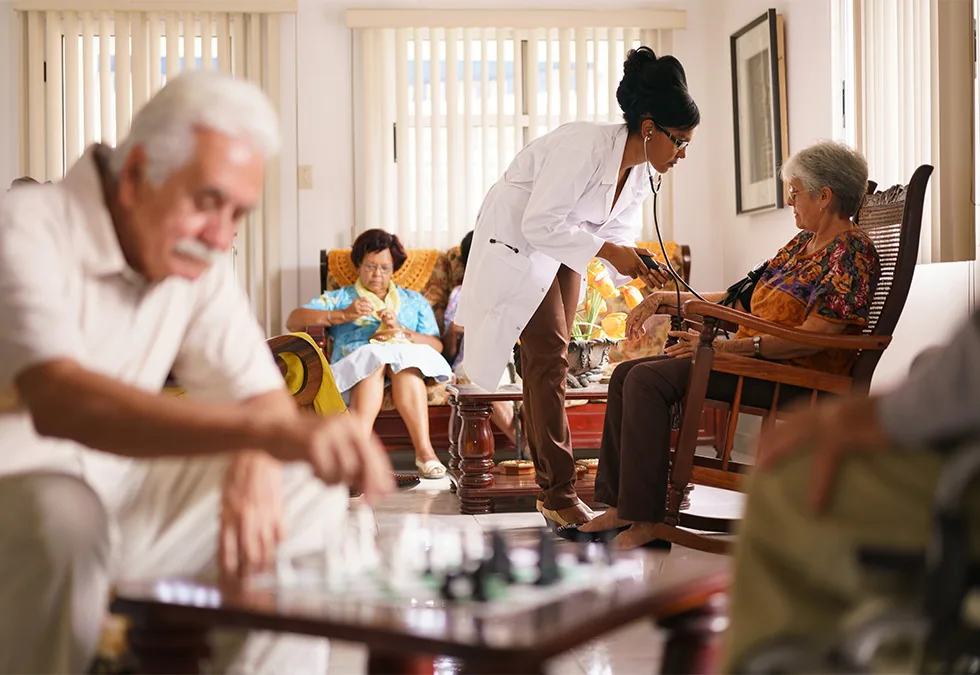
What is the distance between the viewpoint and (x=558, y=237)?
3240mm

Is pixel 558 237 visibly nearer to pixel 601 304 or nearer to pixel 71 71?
pixel 601 304

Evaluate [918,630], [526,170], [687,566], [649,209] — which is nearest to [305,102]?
[649,209]

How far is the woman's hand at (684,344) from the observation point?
311 centimetres

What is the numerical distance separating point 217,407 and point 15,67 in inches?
221

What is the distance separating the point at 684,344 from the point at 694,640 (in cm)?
193

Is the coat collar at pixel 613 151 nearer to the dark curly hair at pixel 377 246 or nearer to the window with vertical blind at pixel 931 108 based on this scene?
the window with vertical blind at pixel 931 108

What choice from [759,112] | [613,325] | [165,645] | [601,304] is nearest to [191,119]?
[165,645]

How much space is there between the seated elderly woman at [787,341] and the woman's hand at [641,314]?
0.37 feet

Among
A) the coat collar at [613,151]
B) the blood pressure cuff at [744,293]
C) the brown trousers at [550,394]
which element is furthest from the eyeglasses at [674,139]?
the brown trousers at [550,394]

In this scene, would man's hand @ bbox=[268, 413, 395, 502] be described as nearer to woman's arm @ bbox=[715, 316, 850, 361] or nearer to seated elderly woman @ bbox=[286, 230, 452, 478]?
woman's arm @ bbox=[715, 316, 850, 361]

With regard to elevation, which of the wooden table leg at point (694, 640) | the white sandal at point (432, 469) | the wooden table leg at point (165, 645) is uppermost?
the wooden table leg at point (165, 645)

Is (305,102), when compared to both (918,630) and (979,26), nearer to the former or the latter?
(979,26)

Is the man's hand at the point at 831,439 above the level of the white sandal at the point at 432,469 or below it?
above

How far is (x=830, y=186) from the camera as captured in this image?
304 centimetres
